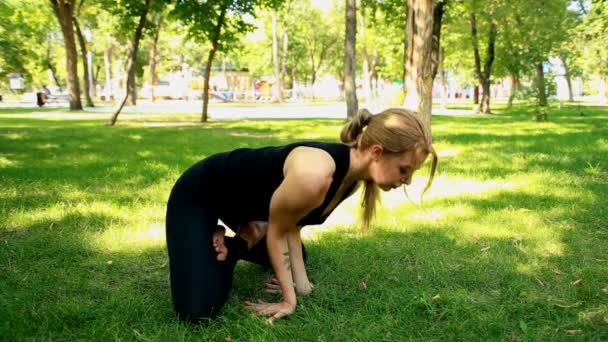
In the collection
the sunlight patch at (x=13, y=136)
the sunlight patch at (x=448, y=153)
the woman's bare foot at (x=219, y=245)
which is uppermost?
the sunlight patch at (x=13, y=136)

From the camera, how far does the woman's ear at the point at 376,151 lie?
2.68 meters

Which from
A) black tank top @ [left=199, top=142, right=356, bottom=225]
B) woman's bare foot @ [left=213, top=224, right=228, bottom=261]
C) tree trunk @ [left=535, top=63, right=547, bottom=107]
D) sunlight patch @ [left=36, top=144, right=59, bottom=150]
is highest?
tree trunk @ [left=535, top=63, right=547, bottom=107]

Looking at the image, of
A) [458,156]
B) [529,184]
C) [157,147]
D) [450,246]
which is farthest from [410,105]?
[450,246]

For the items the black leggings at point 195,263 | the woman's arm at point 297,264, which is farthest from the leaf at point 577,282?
the black leggings at point 195,263

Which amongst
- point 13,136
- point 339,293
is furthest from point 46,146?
point 339,293

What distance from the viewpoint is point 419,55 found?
9.34 meters

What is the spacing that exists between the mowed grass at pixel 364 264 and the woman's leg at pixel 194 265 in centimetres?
11

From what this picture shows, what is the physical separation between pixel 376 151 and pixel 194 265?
118cm

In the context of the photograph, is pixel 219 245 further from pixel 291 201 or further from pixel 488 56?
pixel 488 56

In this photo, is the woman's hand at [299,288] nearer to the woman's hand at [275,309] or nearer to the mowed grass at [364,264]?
the mowed grass at [364,264]

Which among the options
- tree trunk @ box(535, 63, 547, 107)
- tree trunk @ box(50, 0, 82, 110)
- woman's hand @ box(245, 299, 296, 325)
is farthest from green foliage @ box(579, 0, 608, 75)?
tree trunk @ box(50, 0, 82, 110)

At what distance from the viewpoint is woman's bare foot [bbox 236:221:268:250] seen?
340 cm

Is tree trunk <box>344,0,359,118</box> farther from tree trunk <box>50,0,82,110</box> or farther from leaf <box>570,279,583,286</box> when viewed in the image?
tree trunk <box>50,0,82,110</box>

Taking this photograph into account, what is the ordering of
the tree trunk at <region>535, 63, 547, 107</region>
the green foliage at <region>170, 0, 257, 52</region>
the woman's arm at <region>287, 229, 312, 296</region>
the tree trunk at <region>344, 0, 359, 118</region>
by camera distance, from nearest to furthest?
the woman's arm at <region>287, 229, 312, 296</region>
the tree trunk at <region>344, 0, 359, 118</region>
the green foliage at <region>170, 0, 257, 52</region>
the tree trunk at <region>535, 63, 547, 107</region>
